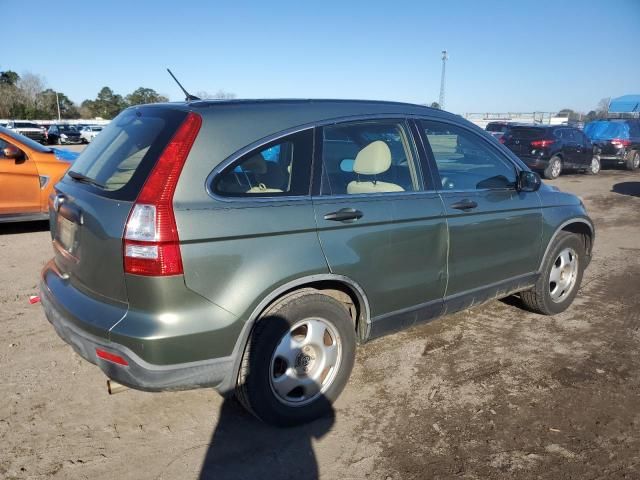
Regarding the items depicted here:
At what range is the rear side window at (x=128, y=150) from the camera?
2.50 metres

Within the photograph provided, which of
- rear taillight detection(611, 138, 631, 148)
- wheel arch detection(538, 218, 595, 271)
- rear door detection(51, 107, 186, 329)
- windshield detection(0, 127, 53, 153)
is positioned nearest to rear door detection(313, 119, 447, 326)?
rear door detection(51, 107, 186, 329)

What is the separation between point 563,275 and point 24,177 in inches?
271

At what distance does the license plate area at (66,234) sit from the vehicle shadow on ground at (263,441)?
112 centimetres

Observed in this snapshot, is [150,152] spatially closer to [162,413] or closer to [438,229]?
[162,413]

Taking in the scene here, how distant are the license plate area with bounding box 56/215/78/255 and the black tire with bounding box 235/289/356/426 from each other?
3.67 ft

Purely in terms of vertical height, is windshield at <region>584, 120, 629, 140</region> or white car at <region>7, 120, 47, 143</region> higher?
windshield at <region>584, 120, 629, 140</region>

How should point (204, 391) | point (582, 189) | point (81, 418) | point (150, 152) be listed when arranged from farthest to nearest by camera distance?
point (582, 189), point (204, 391), point (81, 418), point (150, 152)

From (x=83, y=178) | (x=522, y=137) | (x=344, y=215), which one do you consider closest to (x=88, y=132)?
(x=522, y=137)

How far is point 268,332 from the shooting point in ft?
8.69

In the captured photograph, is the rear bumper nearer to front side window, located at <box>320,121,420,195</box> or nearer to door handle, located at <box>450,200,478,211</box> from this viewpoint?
front side window, located at <box>320,121,420,195</box>

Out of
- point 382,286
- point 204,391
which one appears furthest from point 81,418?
point 382,286

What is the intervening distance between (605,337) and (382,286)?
235cm

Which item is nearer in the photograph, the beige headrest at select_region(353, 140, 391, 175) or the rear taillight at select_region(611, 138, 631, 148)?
the beige headrest at select_region(353, 140, 391, 175)

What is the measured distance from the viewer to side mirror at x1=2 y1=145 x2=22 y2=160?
22.8ft
